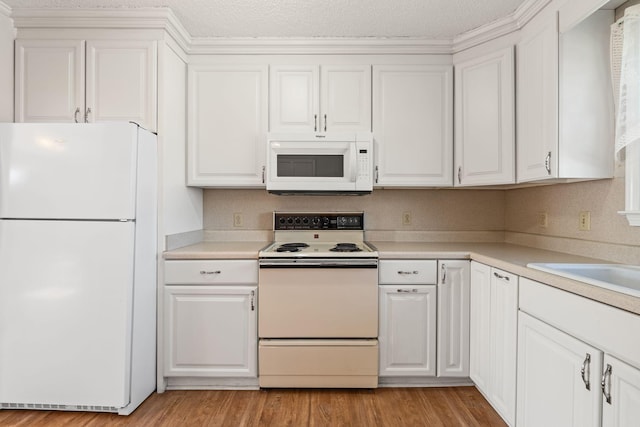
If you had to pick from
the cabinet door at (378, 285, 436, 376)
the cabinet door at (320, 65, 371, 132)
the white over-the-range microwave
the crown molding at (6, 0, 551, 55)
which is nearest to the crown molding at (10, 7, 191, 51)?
the crown molding at (6, 0, 551, 55)

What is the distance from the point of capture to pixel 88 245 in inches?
78.0

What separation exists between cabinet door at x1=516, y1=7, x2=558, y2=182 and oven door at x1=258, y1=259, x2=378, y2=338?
1.07 m

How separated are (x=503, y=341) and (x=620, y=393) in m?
0.76

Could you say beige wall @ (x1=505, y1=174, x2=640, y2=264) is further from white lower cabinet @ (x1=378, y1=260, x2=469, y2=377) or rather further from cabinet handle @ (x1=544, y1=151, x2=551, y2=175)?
white lower cabinet @ (x1=378, y1=260, x2=469, y2=377)

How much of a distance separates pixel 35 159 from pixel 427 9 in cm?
237

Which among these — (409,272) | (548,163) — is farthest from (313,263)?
(548,163)

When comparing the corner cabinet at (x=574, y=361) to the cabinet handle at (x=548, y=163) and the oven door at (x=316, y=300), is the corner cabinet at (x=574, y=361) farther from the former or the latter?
the oven door at (x=316, y=300)

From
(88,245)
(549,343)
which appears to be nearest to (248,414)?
(88,245)

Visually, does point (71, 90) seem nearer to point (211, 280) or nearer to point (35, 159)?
point (35, 159)

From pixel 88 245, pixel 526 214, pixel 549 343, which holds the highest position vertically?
pixel 526 214

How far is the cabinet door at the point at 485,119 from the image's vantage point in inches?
90.6

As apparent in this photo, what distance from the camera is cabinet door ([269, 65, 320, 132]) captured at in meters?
2.59

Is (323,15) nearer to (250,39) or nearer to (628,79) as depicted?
(250,39)

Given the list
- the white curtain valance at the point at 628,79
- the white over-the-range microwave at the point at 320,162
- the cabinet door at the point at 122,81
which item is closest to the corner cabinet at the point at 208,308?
the white over-the-range microwave at the point at 320,162
